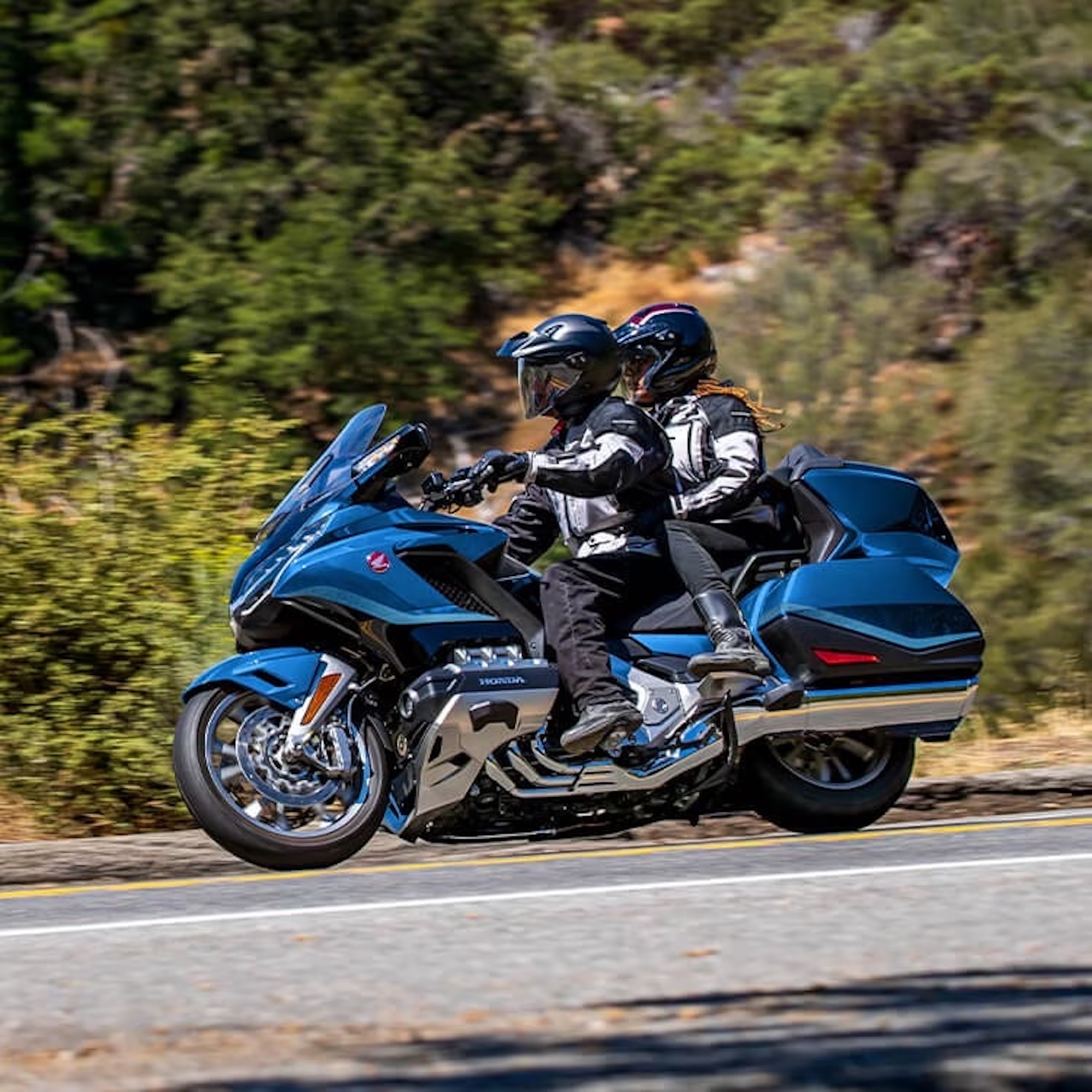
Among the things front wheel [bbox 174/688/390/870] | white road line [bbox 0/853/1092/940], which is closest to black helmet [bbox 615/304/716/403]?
front wheel [bbox 174/688/390/870]

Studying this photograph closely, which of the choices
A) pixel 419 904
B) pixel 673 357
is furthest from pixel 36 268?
pixel 419 904

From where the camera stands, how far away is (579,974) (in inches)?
214

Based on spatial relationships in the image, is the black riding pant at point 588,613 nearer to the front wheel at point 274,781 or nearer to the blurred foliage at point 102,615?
the front wheel at point 274,781

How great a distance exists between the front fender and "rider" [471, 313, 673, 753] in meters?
0.88

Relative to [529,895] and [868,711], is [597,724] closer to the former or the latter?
[529,895]

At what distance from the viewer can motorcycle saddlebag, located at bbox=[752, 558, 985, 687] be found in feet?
26.4

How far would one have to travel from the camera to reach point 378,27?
30547 millimetres

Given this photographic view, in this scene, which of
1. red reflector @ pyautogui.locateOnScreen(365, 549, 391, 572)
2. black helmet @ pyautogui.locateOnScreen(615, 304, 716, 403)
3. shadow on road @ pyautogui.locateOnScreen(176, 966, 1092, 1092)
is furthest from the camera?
black helmet @ pyautogui.locateOnScreen(615, 304, 716, 403)

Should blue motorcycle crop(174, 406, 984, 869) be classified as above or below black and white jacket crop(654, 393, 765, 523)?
below

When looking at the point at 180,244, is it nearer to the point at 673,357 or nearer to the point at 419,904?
the point at 673,357

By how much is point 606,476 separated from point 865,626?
1203 mm

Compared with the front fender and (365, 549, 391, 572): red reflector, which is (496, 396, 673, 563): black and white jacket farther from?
the front fender

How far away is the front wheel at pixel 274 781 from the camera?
7246mm

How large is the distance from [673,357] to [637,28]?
27.8m
